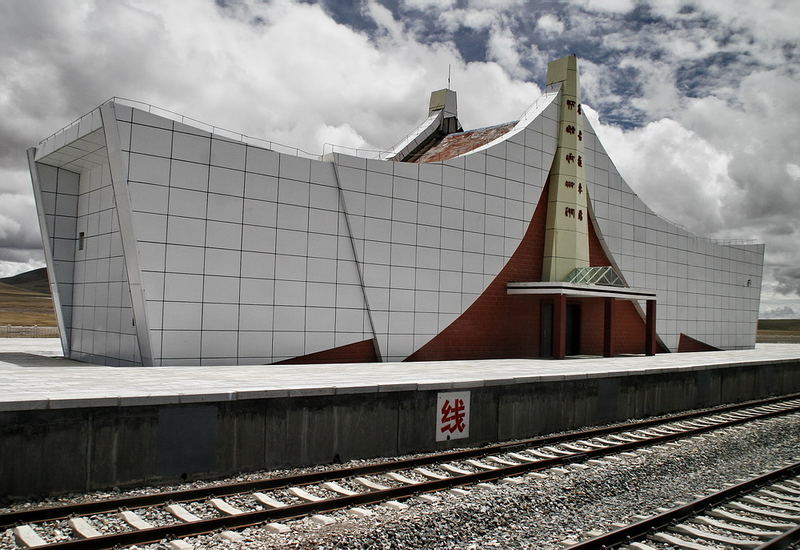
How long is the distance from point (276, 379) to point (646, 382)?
43.4ft

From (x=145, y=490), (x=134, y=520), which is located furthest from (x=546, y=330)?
(x=134, y=520)

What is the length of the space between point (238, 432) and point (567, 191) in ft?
79.6

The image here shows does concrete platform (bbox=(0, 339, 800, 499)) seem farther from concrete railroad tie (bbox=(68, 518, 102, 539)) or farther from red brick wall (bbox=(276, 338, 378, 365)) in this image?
red brick wall (bbox=(276, 338, 378, 365))

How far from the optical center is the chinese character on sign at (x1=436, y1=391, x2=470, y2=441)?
15.2m

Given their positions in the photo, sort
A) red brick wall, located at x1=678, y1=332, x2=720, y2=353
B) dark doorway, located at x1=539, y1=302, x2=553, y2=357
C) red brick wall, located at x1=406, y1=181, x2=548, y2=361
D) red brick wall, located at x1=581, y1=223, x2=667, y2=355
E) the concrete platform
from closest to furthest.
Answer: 1. the concrete platform
2. red brick wall, located at x1=406, y1=181, x2=548, y2=361
3. dark doorway, located at x1=539, y1=302, x2=553, y2=357
4. red brick wall, located at x1=581, y1=223, x2=667, y2=355
5. red brick wall, located at x1=678, y1=332, x2=720, y2=353

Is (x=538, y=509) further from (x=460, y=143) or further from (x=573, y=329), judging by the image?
(x=460, y=143)

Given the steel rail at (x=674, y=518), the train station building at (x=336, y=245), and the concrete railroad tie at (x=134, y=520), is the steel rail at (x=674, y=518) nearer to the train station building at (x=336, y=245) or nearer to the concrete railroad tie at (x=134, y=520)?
the concrete railroad tie at (x=134, y=520)

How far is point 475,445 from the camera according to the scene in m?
15.8

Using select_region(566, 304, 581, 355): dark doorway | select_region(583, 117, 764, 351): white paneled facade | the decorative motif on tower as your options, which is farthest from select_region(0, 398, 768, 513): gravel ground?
select_region(583, 117, 764, 351): white paneled facade

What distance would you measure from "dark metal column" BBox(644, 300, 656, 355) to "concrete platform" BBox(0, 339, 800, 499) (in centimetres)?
1533

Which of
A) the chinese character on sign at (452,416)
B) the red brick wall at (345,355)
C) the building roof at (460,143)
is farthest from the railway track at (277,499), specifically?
the building roof at (460,143)

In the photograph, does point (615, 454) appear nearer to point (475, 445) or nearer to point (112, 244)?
point (475, 445)

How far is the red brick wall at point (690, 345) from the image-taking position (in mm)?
41062

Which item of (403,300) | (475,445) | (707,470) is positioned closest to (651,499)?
(707,470)
